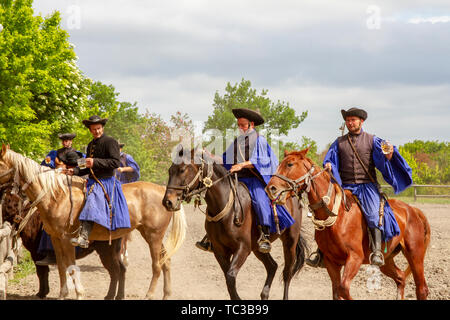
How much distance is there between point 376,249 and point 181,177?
2.63m

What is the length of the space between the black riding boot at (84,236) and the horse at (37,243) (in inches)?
45.2

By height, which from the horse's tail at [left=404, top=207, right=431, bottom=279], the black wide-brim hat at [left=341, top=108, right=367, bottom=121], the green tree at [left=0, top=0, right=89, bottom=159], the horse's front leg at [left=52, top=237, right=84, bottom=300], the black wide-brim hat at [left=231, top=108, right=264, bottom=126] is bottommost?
the horse's front leg at [left=52, top=237, right=84, bottom=300]

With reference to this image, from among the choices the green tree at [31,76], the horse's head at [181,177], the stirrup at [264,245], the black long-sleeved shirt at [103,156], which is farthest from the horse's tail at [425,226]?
the green tree at [31,76]

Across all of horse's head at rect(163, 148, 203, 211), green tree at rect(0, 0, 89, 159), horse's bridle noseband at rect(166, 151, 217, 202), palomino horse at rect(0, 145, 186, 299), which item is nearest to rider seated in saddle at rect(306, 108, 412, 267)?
horse's bridle noseband at rect(166, 151, 217, 202)

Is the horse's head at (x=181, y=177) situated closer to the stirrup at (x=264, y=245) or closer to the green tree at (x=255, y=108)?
the stirrup at (x=264, y=245)

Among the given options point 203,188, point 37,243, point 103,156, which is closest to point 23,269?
point 37,243

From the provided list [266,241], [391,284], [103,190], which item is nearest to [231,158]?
[266,241]

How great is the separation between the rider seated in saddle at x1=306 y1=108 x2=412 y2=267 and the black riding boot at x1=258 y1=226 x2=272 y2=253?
0.68 m

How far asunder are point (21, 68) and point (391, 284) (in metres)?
15.9

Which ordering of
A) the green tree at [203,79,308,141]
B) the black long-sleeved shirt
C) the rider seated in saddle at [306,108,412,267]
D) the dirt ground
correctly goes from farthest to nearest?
the green tree at [203,79,308,141], the dirt ground, the black long-sleeved shirt, the rider seated in saddle at [306,108,412,267]

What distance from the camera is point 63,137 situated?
10672mm

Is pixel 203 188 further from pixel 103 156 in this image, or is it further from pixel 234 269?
pixel 103 156

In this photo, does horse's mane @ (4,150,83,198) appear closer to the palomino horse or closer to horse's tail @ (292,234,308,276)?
the palomino horse

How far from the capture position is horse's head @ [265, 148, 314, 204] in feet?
21.4
